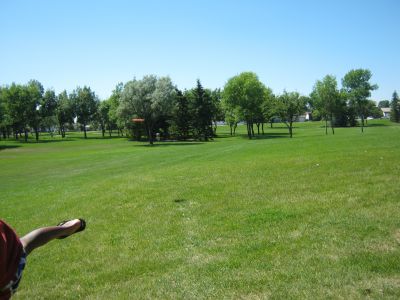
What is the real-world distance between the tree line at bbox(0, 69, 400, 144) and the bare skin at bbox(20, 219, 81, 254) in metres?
58.4

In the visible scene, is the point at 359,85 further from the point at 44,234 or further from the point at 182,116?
the point at 44,234

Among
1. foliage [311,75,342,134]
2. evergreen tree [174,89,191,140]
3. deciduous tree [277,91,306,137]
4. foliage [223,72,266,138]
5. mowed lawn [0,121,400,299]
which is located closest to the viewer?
mowed lawn [0,121,400,299]

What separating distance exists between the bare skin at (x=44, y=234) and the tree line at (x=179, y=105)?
58400mm

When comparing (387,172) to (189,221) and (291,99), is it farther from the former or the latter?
(291,99)

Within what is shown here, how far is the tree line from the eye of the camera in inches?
2491

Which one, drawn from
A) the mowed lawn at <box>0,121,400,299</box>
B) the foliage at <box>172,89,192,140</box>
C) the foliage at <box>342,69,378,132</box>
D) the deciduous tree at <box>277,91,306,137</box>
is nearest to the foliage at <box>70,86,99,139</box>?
the foliage at <box>172,89,192,140</box>

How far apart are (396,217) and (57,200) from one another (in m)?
9.90

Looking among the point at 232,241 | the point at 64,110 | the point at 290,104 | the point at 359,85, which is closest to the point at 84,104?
the point at 64,110

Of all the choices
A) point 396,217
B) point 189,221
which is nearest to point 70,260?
point 189,221

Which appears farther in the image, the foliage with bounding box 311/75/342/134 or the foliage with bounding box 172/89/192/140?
the foliage with bounding box 172/89/192/140

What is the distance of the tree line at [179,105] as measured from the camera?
63.3m

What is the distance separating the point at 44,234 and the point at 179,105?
67.4 m

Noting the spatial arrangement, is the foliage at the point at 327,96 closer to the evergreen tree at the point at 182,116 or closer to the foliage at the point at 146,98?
the evergreen tree at the point at 182,116

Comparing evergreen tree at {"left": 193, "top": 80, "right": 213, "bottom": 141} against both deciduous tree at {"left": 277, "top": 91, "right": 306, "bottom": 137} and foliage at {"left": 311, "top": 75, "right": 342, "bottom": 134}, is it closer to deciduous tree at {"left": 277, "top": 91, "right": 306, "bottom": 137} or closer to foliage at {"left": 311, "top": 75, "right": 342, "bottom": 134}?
deciduous tree at {"left": 277, "top": 91, "right": 306, "bottom": 137}
